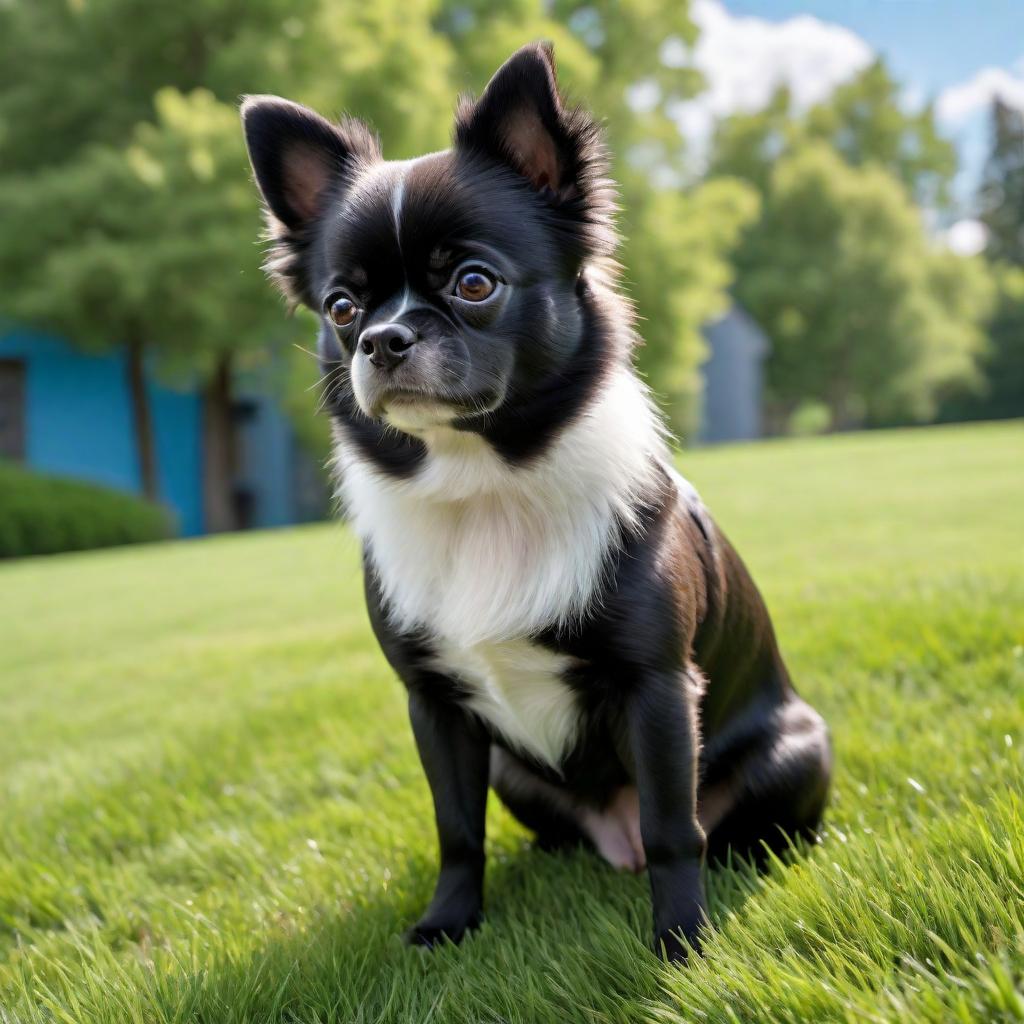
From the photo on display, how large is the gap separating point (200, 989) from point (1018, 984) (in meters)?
1.43

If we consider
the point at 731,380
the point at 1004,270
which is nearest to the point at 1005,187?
the point at 1004,270

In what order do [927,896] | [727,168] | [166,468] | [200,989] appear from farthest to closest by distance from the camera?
[727,168] < [166,468] < [200,989] < [927,896]

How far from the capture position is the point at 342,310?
2.20m

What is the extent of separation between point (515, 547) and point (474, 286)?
552mm

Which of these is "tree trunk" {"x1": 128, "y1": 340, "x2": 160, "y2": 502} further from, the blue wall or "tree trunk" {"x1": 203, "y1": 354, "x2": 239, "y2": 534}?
"tree trunk" {"x1": 203, "y1": 354, "x2": 239, "y2": 534}

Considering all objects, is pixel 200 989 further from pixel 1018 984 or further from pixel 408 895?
pixel 1018 984

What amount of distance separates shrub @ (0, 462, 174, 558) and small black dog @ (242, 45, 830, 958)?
14.9m

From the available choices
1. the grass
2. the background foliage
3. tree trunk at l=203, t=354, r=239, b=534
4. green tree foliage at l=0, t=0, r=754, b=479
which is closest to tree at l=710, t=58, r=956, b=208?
the background foliage

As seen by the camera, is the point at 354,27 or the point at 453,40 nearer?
the point at 354,27

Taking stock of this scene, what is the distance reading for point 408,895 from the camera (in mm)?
2412

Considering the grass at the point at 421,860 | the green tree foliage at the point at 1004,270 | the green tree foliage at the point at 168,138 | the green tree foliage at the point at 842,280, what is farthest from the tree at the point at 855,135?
the grass at the point at 421,860

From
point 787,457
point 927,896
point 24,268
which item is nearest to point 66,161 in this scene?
point 24,268

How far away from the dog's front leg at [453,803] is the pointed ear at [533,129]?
1194 millimetres

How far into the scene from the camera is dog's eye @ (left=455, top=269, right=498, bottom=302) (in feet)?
6.80
